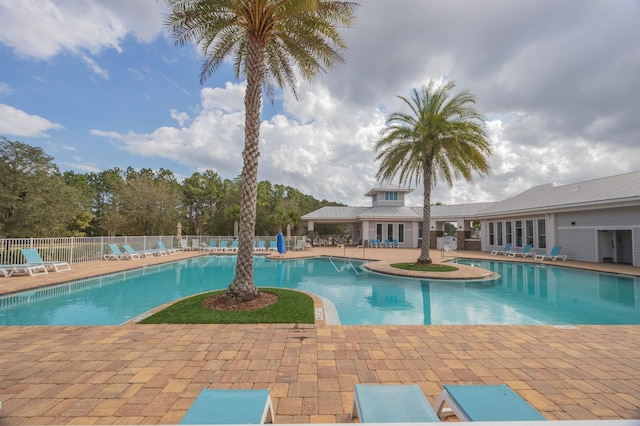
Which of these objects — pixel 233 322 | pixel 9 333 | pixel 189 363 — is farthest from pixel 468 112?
pixel 9 333

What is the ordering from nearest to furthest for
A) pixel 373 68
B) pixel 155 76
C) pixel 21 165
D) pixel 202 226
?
pixel 373 68
pixel 155 76
pixel 21 165
pixel 202 226

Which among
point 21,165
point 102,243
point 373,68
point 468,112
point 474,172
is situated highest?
point 373,68

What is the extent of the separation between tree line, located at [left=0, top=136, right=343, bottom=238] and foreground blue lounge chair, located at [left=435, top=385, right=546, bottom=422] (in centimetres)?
2500

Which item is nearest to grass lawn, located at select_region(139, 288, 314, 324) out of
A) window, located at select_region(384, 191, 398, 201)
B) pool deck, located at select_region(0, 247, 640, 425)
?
pool deck, located at select_region(0, 247, 640, 425)

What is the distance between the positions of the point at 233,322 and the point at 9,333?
3.90 metres

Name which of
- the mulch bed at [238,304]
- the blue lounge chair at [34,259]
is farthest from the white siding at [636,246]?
the blue lounge chair at [34,259]

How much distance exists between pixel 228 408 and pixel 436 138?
13755mm

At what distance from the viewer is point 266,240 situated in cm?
2567

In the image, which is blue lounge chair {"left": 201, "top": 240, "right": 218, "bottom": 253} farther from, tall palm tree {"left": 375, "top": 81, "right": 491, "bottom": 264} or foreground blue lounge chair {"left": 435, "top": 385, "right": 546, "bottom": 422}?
foreground blue lounge chair {"left": 435, "top": 385, "right": 546, "bottom": 422}

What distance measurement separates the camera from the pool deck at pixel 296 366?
2854 millimetres

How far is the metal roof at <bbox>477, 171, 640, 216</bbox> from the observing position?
14.4m

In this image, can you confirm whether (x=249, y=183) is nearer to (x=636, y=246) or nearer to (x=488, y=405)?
(x=488, y=405)

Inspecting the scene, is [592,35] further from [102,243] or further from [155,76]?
[102,243]

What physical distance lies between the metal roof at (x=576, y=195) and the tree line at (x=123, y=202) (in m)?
21.0
